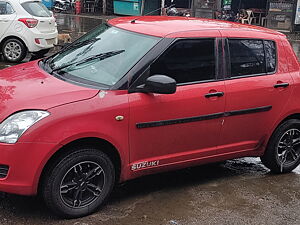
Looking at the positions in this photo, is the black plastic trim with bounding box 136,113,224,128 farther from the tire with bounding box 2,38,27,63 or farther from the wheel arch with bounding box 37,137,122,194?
the tire with bounding box 2,38,27,63

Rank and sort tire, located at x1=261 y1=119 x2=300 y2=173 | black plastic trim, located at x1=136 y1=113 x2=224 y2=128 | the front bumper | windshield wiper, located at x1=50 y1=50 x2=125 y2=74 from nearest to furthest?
the front bumper, black plastic trim, located at x1=136 y1=113 x2=224 y2=128, windshield wiper, located at x1=50 y1=50 x2=125 y2=74, tire, located at x1=261 y1=119 x2=300 y2=173

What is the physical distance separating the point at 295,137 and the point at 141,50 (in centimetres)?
219

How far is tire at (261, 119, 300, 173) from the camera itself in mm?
4934

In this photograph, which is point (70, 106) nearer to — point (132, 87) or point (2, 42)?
point (132, 87)

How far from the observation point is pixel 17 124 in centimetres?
343

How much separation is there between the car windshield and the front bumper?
832mm

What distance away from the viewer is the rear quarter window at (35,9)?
10.5 metres

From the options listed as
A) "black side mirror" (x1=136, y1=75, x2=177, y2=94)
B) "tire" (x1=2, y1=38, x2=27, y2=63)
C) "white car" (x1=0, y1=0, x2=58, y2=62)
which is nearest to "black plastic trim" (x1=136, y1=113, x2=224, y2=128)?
"black side mirror" (x1=136, y1=75, x2=177, y2=94)

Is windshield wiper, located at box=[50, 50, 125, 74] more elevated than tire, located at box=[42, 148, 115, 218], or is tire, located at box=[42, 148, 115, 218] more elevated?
windshield wiper, located at box=[50, 50, 125, 74]

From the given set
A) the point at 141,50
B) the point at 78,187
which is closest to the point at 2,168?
the point at 78,187

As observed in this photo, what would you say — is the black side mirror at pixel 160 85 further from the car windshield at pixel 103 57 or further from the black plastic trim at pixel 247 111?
the black plastic trim at pixel 247 111

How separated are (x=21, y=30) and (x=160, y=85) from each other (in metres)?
7.54

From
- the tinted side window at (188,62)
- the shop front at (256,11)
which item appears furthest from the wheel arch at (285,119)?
the shop front at (256,11)

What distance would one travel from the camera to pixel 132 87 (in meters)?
3.89
